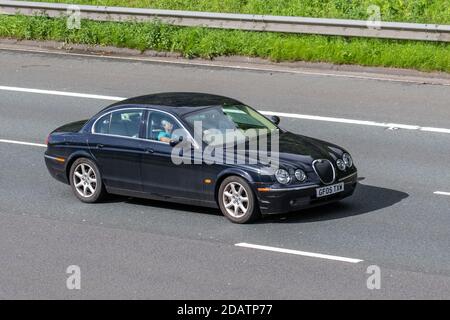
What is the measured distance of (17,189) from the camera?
54.6 ft

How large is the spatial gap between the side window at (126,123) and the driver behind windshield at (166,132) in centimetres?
41

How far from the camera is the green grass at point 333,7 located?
2392cm

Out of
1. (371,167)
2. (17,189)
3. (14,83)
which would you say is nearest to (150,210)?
(17,189)

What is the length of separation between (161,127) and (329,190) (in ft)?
8.36

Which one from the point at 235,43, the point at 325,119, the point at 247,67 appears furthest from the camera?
the point at 235,43

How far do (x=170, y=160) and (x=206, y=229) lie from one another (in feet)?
3.89

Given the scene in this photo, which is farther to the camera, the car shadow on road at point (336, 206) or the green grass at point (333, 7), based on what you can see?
the green grass at point (333, 7)

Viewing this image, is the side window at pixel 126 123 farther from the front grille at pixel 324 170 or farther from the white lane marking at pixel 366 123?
the white lane marking at pixel 366 123

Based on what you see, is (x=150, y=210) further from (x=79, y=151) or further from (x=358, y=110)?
(x=358, y=110)

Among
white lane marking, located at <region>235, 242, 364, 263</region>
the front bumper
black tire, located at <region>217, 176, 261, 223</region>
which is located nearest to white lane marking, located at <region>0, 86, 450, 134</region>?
the front bumper

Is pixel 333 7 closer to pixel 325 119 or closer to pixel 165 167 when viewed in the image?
pixel 325 119

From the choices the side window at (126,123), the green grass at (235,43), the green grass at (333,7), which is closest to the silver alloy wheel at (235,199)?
the side window at (126,123)

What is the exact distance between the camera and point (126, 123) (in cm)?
1577

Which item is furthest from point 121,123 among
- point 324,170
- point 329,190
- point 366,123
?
point 366,123
